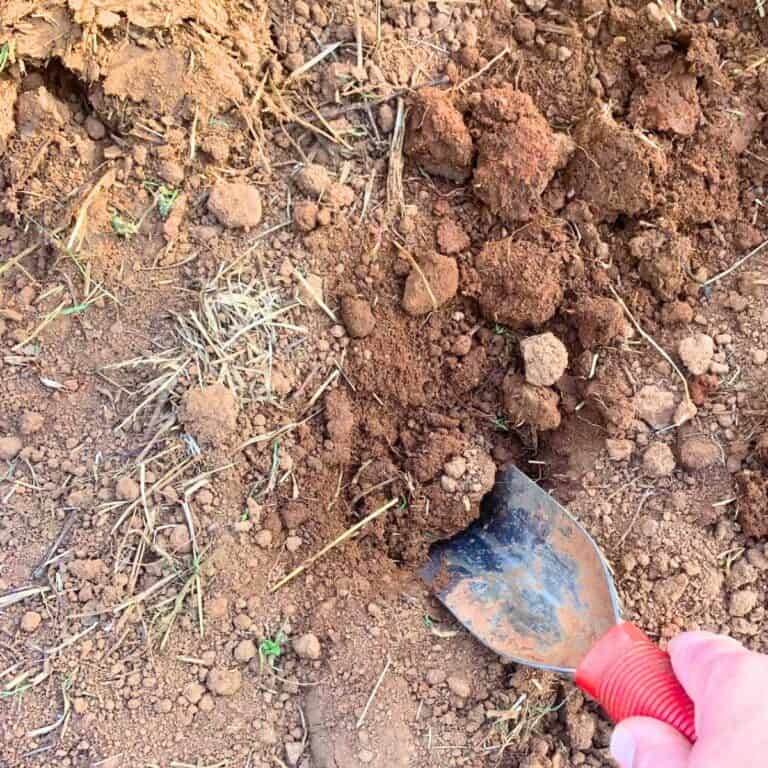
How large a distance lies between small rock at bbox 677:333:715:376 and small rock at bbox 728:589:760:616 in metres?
0.49

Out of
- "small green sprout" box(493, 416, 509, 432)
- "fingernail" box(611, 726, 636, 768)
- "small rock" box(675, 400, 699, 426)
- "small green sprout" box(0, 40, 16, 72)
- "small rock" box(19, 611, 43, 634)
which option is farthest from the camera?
"small green sprout" box(493, 416, 509, 432)

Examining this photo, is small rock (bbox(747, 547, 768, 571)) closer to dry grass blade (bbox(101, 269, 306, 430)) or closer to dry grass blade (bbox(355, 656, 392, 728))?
dry grass blade (bbox(355, 656, 392, 728))

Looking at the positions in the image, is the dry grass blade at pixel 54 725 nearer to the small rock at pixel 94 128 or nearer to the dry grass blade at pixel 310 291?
the dry grass blade at pixel 310 291

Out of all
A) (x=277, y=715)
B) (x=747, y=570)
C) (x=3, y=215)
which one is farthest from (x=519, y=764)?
(x=3, y=215)

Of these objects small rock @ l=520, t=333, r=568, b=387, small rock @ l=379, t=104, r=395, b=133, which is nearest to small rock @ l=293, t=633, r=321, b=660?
small rock @ l=520, t=333, r=568, b=387

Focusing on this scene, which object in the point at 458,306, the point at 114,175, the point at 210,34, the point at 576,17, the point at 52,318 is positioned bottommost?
the point at 52,318

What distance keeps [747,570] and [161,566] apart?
128 centimetres

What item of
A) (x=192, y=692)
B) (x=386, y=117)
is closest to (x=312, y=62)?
(x=386, y=117)

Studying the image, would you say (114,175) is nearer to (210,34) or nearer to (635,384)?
(210,34)

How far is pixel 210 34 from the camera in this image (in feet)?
5.16

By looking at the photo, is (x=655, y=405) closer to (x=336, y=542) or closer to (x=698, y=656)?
(x=698, y=656)

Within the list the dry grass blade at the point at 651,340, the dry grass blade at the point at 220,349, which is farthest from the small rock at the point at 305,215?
the dry grass blade at the point at 651,340

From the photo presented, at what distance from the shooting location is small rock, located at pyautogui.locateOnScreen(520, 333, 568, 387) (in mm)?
1709

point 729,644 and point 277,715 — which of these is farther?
point 277,715
